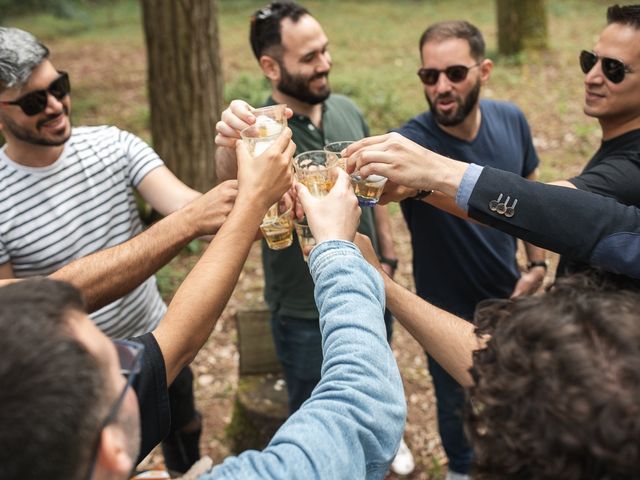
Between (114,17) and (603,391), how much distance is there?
23299mm

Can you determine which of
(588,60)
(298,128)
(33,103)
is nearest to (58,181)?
(33,103)

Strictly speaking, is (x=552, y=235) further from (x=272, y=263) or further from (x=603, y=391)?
(x=272, y=263)

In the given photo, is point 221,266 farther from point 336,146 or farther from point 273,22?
point 273,22

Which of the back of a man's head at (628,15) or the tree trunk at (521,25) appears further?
the tree trunk at (521,25)

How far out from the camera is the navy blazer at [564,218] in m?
1.88

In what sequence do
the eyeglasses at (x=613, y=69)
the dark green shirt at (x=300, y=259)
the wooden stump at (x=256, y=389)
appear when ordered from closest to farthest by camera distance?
the eyeglasses at (x=613, y=69) < the dark green shirt at (x=300, y=259) < the wooden stump at (x=256, y=389)

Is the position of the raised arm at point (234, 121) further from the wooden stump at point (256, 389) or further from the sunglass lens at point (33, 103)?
the wooden stump at point (256, 389)

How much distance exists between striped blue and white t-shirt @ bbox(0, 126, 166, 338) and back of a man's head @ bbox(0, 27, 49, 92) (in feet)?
1.18

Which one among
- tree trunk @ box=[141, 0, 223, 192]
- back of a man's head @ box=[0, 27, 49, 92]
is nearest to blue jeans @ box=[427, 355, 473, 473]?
back of a man's head @ box=[0, 27, 49, 92]

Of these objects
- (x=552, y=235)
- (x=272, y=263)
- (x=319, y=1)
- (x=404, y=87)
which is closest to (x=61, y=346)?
(x=552, y=235)

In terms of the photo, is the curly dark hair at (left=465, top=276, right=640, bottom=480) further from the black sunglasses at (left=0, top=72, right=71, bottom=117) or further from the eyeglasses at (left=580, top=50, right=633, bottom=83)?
the black sunglasses at (left=0, top=72, right=71, bottom=117)

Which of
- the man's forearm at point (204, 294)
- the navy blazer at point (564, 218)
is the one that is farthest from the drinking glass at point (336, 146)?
the navy blazer at point (564, 218)

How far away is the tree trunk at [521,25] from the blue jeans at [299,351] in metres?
9.75

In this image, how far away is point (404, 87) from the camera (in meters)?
10.4
